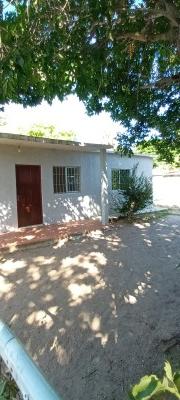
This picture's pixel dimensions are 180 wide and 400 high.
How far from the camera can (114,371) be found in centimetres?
326

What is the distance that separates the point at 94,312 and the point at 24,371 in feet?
11.9

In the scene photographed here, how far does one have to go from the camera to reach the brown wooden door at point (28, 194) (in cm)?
1038

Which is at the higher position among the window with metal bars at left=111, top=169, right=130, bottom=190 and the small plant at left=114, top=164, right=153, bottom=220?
the window with metal bars at left=111, top=169, right=130, bottom=190

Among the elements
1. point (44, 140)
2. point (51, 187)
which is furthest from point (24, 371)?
point (51, 187)

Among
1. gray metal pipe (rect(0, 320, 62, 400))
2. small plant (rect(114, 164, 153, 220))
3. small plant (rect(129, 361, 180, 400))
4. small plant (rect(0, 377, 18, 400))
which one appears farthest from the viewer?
small plant (rect(114, 164, 153, 220))

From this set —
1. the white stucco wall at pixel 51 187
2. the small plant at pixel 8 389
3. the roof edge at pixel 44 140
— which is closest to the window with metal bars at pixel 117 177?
the white stucco wall at pixel 51 187

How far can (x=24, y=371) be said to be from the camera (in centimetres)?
104

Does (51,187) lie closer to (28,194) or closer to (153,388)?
(28,194)

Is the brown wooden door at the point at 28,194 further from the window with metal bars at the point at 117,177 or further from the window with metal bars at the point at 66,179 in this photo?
the window with metal bars at the point at 117,177

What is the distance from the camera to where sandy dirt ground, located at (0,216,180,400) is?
3281 mm

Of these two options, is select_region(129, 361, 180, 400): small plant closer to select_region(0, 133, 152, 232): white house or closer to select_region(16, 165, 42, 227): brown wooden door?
select_region(0, 133, 152, 232): white house

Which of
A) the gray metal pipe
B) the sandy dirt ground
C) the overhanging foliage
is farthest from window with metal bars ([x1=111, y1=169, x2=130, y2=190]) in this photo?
the gray metal pipe

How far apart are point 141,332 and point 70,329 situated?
3.03ft

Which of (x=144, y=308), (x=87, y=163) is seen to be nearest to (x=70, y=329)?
(x=144, y=308)
